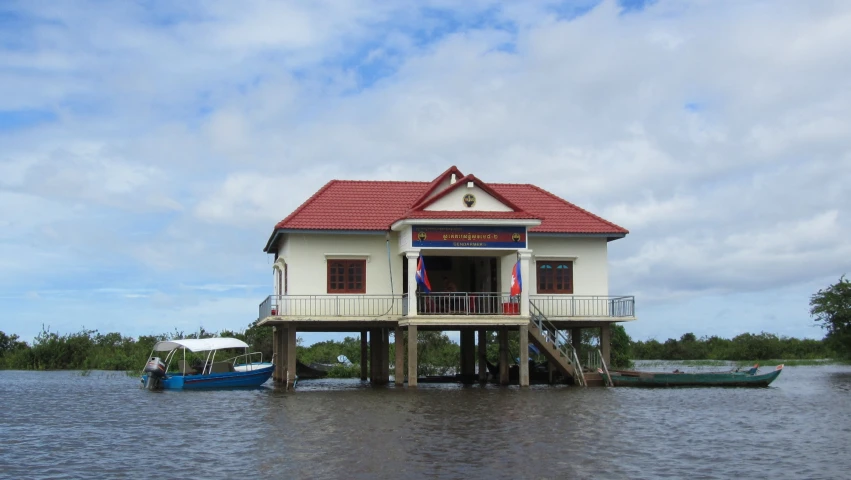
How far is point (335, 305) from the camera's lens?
97.8 ft

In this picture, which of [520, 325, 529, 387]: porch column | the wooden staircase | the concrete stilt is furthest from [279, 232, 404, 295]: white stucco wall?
the concrete stilt

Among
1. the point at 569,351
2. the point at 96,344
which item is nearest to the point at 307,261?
the point at 569,351

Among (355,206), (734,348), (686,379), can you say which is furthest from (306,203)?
(734,348)

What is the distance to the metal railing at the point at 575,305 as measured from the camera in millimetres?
30922

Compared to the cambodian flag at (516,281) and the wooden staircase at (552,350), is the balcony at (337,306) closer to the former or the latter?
the cambodian flag at (516,281)

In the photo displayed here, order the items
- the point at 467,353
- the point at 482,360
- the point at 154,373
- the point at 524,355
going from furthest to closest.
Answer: the point at 467,353, the point at 482,360, the point at 154,373, the point at 524,355

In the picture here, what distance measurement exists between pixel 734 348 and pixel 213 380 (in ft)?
141

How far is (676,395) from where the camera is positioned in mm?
27781

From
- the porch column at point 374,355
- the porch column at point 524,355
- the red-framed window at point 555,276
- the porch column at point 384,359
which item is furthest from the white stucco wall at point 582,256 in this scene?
the porch column at point 374,355

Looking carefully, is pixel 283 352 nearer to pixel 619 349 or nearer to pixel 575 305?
pixel 575 305

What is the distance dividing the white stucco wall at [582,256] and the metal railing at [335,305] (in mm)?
4922

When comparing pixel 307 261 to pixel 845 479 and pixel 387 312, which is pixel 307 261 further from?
pixel 845 479

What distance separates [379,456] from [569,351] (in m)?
16.7

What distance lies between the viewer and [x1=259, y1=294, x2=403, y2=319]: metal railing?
97.2ft
